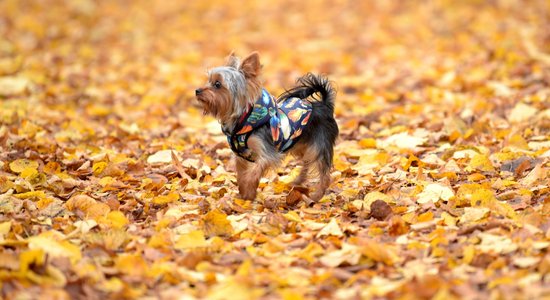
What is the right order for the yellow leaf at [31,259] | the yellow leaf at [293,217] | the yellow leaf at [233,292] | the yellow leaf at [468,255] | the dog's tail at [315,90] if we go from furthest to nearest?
1. the dog's tail at [315,90]
2. the yellow leaf at [293,217]
3. the yellow leaf at [468,255]
4. the yellow leaf at [31,259]
5. the yellow leaf at [233,292]

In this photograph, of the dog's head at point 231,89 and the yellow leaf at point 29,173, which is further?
the yellow leaf at point 29,173

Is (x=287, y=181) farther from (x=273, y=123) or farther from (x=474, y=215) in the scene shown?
(x=474, y=215)

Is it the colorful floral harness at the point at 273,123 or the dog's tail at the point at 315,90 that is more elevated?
the dog's tail at the point at 315,90

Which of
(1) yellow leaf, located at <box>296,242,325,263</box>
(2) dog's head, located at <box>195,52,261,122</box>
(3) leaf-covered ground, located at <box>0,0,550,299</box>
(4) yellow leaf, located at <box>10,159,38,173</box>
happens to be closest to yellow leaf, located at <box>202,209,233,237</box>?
(3) leaf-covered ground, located at <box>0,0,550,299</box>

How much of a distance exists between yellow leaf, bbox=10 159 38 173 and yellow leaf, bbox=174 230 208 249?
6.71ft

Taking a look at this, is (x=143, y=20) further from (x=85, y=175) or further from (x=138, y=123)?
(x=85, y=175)

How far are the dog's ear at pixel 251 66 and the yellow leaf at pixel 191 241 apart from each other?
1524 millimetres

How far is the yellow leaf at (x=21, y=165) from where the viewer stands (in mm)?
5875

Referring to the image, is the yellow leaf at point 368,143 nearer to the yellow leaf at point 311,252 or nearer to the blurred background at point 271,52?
the blurred background at point 271,52

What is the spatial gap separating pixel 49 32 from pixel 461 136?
32.1ft

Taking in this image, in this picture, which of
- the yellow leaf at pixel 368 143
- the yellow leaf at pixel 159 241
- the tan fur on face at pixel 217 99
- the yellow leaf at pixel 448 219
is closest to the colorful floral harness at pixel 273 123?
the tan fur on face at pixel 217 99

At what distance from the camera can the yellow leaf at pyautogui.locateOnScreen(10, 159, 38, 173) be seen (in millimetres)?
5875

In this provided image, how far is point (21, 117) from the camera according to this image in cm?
809

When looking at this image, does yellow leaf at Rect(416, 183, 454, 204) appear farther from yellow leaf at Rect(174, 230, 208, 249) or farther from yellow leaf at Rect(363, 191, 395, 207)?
yellow leaf at Rect(174, 230, 208, 249)
